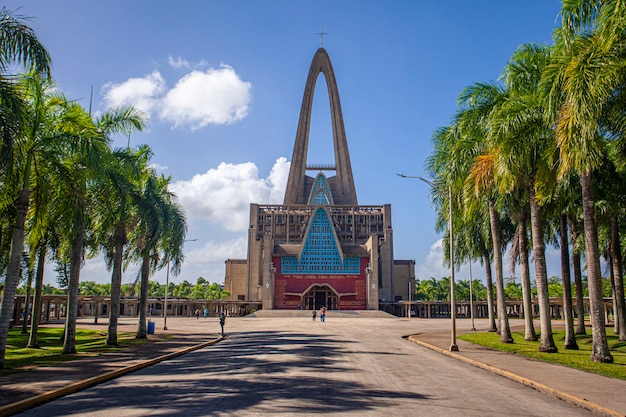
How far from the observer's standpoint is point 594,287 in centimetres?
1739

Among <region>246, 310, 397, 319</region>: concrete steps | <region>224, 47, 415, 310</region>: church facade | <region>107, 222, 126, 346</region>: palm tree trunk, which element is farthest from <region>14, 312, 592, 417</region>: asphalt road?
<region>224, 47, 415, 310</region>: church facade

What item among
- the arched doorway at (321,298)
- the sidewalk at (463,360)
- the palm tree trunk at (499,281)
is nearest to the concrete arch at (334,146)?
A: the arched doorway at (321,298)

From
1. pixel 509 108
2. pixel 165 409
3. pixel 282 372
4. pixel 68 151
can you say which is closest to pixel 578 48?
pixel 509 108

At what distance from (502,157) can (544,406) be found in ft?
37.0

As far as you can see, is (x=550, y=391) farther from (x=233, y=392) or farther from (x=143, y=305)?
(x=143, y=305)

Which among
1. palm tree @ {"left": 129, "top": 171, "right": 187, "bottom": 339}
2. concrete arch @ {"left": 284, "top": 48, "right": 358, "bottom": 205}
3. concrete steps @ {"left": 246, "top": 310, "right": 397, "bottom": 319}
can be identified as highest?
concrete arch @ {"left": 284, "top": 48, "right": 358, "bottom": 205}

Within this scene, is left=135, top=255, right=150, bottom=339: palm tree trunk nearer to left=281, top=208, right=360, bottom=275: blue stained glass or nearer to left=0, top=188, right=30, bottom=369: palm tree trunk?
left=0, top=188, right=30, bottom=369: palm tree trunk

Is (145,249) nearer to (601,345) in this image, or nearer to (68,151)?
(68,151)

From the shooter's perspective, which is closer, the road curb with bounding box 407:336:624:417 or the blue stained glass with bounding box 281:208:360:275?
the road curb with bounding box 407:336:624:417

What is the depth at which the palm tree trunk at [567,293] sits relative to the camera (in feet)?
75.7

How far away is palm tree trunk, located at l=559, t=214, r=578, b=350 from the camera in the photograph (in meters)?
23.1

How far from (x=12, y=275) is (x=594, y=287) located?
63.2 ft

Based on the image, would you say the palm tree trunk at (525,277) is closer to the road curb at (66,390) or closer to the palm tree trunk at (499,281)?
the palm tree trunk at (499,281)

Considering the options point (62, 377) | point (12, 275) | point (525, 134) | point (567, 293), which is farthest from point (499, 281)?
point (12, 275)
